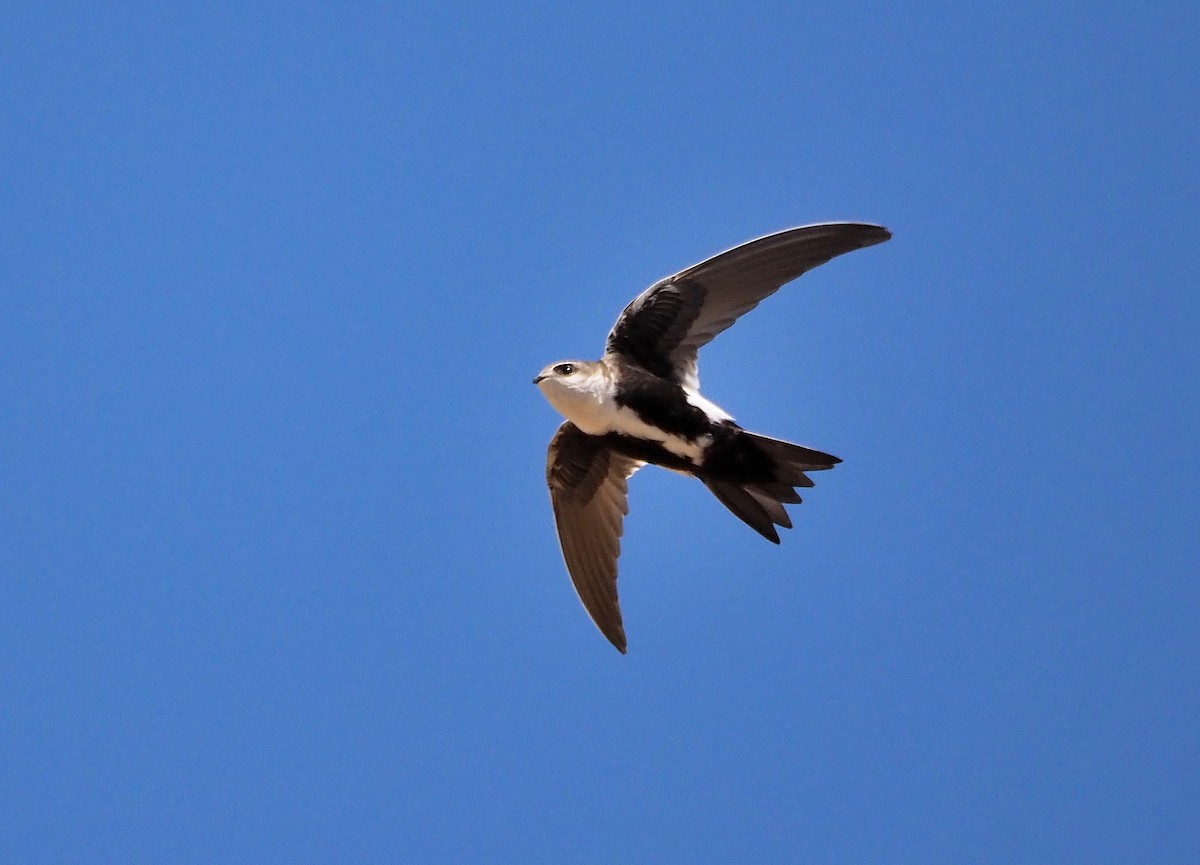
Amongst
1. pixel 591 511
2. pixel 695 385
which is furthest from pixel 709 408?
pixel 591 511

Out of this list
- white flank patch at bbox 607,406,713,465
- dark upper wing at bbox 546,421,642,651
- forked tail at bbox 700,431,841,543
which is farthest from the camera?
dark upper wing at bbox 546,421,642,651

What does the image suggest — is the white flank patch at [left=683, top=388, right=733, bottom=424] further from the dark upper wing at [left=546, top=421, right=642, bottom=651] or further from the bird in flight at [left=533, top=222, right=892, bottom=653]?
the dark upper wing at [left=546, top=421, right=642, bottom=651]

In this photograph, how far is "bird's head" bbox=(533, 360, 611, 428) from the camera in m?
5.30

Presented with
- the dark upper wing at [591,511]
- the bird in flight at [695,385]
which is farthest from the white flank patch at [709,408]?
the dark upper wing at [591,511]

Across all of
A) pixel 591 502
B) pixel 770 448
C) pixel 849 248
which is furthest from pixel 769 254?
pixel 591 502

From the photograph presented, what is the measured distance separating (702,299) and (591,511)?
1.03 meters

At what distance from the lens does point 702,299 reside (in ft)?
17.6

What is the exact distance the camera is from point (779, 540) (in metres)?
5.13

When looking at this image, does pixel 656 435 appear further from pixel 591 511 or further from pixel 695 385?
pixel 591 511

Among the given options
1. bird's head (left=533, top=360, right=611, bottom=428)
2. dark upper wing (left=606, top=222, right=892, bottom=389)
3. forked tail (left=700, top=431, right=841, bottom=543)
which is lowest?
forked tail (left=700, top=431, right=841, bottom=543)

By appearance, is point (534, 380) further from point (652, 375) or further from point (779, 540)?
point (779, 540)

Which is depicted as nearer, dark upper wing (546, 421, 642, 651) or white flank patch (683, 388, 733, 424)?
white flank patch (683, 388, 733, 424)

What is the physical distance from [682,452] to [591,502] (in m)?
0.73

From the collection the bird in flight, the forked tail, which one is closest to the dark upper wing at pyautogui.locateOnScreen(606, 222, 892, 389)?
the bird in flight
